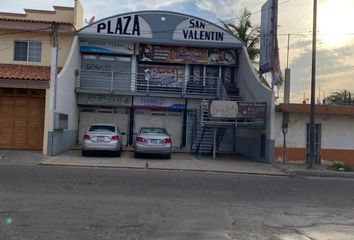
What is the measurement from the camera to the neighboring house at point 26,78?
76.9ft

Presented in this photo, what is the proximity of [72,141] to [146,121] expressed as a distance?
5333 millimetres

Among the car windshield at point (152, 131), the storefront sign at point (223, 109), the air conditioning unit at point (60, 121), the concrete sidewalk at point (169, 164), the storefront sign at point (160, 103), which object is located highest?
the storefront sign at point (160, 103)

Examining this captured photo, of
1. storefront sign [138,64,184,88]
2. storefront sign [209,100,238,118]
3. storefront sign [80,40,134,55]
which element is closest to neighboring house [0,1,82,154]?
storefront sign [80,40,134,55]

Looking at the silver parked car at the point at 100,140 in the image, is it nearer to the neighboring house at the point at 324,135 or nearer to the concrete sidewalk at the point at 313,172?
the concrete sidewalk at the point at 313,172

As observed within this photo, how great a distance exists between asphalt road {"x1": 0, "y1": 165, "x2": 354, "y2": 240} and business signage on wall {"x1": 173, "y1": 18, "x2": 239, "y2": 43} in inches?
645

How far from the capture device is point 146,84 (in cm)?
3128

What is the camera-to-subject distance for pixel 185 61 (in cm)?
3172

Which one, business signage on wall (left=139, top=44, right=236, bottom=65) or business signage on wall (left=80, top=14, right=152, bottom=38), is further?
business signage on wall (left=139, top=44, right=236, bottom=65)

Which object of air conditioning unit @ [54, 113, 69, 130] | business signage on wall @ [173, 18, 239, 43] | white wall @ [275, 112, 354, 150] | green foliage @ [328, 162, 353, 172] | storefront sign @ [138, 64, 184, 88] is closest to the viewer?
green foliage @ [328, 162, 353, 172]

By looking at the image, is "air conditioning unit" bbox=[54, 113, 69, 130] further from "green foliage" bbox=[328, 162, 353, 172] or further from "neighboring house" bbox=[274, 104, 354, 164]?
"green foliage" bbox=[328, 162, 353, 172]

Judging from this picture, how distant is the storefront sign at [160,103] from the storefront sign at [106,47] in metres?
3.12

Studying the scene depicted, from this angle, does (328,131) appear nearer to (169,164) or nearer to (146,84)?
(169,164)

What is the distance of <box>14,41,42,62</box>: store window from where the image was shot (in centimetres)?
2894

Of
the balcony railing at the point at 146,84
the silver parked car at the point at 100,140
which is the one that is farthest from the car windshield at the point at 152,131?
the balcony railing at the point at 146,84
